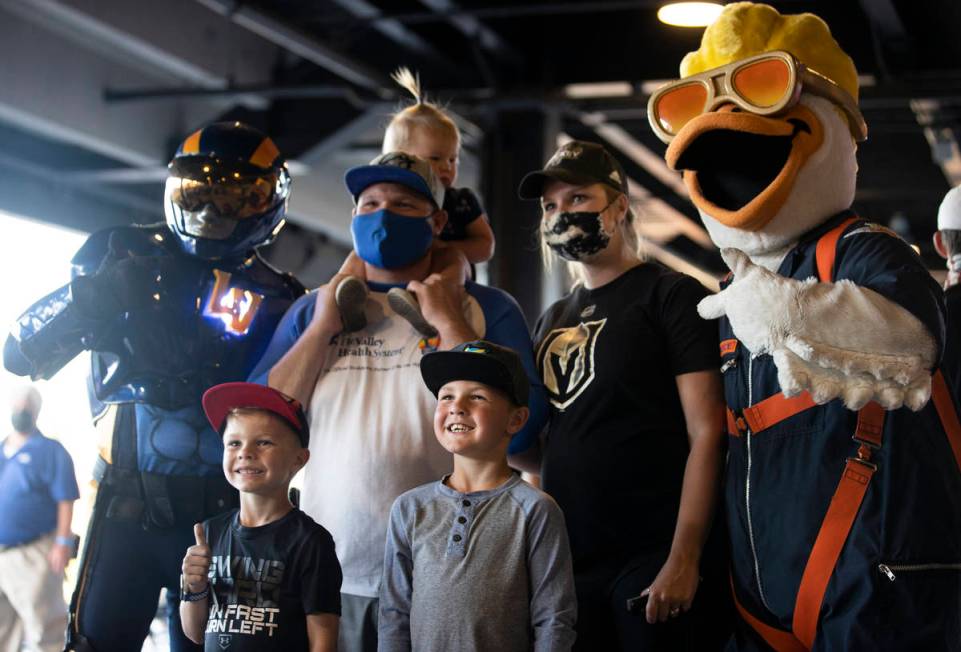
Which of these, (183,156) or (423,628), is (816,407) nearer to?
(423,628)

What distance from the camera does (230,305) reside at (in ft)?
9.82

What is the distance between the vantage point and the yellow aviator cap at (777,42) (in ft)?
7.79

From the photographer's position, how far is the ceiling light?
600 cm

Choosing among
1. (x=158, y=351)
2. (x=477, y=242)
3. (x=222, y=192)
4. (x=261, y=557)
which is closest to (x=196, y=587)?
(x=261, y=557)

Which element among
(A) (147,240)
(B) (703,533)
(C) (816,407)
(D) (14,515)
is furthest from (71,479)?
(C) (816,407)

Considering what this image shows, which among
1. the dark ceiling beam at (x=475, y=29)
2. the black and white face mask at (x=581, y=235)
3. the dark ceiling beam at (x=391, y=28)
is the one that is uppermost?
the dark ceiling beam at (x=391, y=28)

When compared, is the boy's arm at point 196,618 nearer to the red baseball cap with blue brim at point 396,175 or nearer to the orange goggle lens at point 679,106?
the red baseball cap with blue brim at point 396,175

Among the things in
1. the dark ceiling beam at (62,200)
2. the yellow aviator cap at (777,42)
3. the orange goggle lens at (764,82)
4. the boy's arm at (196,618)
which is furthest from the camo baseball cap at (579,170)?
the dark ceiling beam at (62,200)

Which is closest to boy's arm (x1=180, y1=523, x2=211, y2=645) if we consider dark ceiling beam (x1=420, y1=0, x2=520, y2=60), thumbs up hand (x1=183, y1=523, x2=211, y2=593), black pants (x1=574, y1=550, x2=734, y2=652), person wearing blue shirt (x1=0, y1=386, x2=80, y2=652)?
thumbs up hand (x1=183, y1=523, x2=211, y2=593)

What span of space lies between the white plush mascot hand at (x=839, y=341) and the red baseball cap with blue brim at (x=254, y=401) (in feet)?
3.38

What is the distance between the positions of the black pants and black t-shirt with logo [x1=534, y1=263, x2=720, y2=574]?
44mm

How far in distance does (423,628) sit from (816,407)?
34.6 inches

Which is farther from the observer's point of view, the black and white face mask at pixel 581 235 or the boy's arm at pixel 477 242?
the boy's arm at pixel 477 242

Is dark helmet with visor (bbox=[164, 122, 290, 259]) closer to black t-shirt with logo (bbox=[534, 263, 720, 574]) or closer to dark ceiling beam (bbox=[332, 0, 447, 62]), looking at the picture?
black t-shirt with logo (bbox=[534, 263, 720, 574])
